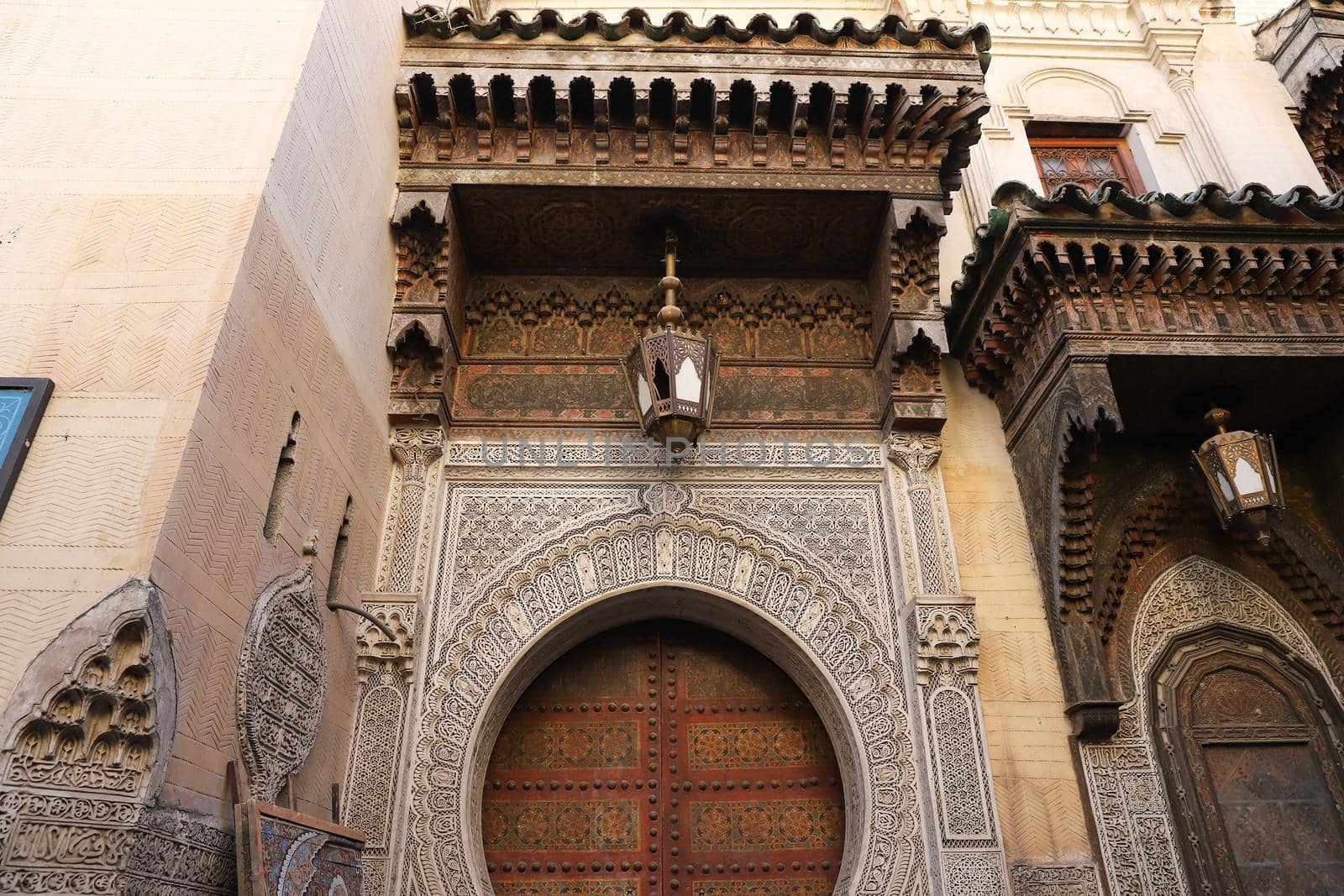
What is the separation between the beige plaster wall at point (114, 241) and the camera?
211 cm

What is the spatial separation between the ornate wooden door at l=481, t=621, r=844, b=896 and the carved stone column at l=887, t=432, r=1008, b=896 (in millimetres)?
538

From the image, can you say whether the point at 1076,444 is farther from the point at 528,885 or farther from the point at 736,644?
Answer: the point at 528,885

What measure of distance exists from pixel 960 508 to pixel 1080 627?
0.73 meters

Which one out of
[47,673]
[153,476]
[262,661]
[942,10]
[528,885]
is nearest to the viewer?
[47,673]

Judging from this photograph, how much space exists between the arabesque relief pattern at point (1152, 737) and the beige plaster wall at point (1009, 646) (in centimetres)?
13

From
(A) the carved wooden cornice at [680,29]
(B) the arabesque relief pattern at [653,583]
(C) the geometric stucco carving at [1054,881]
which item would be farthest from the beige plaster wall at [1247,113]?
(C) the geometric stucco carving at [1054,881]

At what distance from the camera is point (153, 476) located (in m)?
2.17

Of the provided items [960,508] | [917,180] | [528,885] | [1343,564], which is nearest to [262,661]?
[528,885]

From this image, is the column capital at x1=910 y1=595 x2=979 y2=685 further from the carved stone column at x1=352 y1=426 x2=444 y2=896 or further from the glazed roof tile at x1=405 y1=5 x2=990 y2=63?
the glazed roof tile at x1=405 y1=5 x2=990 y2=63

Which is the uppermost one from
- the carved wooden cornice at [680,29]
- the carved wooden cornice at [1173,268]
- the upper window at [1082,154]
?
the upper window at [1082,154]

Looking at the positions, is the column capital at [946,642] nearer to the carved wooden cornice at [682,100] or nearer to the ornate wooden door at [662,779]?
the ornate wooden door at [662,779]

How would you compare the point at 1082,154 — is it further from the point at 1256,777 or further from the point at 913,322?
the point at 1256,777

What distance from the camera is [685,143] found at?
4.24 metres

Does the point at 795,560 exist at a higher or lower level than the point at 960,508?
lower
